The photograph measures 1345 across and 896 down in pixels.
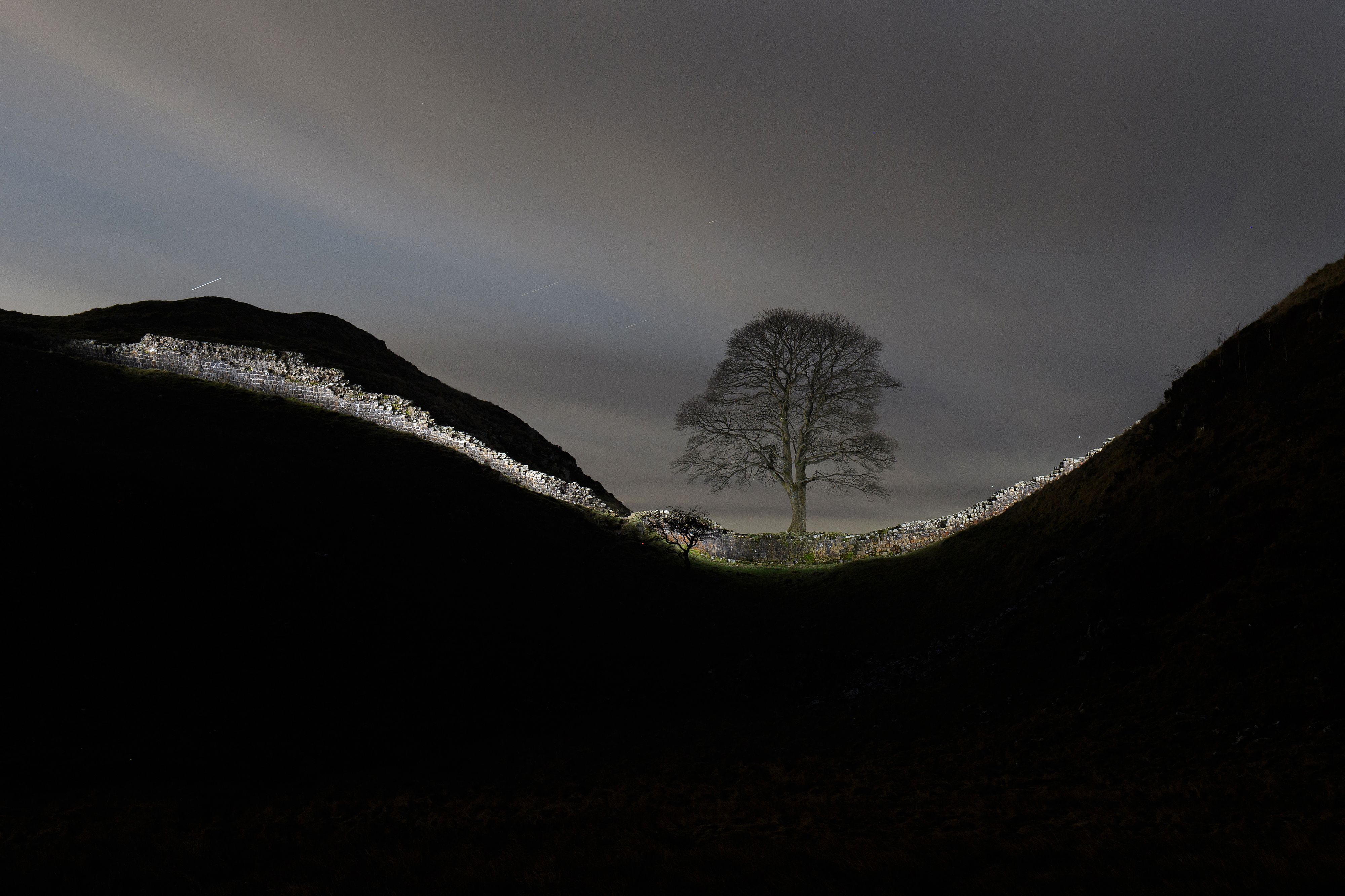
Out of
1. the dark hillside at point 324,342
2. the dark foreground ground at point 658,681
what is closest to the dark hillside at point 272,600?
the dark foreground ground at point 658,681

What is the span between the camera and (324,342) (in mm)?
58656

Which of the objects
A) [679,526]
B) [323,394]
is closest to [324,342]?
[323,394]

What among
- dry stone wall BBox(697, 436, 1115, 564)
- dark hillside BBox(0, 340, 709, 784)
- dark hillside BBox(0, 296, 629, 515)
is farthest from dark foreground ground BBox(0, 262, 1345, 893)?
dark hillside BBox(0, 296, 629, 515)

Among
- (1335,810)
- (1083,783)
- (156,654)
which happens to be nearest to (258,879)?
(156,654)

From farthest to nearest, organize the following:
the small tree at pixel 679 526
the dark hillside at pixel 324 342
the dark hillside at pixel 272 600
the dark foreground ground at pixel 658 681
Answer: the dark hillside at pixel 324 342 → the small tree at pixel 679 526 → the dark hillside at pixel 272 600 → the dark foreground ground at pixel 658 681

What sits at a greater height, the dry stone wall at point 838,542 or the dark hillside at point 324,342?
the dark hillside at point 324,342

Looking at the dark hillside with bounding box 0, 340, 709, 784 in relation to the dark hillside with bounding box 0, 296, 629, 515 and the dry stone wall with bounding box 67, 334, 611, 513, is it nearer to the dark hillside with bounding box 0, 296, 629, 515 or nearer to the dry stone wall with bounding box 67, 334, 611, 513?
the dry stone wall with bounding box 67, 334, 611, 513

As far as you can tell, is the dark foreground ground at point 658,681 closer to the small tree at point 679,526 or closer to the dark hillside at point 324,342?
the small tree at point 679,526

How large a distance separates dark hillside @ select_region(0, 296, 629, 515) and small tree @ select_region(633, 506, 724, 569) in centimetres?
1414

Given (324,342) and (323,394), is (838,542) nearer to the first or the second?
(323,394)

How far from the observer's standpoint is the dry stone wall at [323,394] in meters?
34.8

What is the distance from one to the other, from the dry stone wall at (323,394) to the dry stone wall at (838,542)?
734 centimetres

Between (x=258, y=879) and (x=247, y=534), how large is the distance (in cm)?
1477

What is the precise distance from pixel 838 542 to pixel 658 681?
17902mm
